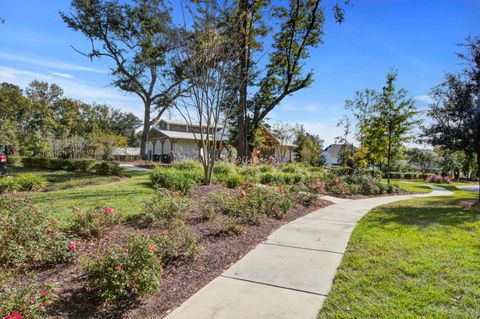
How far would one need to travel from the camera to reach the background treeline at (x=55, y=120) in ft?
96.4

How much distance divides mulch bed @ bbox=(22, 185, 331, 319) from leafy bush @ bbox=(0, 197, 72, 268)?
7.7 inches

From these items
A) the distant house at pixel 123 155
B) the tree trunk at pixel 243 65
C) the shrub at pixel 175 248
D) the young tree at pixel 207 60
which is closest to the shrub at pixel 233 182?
the young tree at pixel 207 60

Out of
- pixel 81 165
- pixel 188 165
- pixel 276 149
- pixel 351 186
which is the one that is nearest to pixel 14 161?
pixel 81 165

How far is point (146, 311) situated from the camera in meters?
2.46

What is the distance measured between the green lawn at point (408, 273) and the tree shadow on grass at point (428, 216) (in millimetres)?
277

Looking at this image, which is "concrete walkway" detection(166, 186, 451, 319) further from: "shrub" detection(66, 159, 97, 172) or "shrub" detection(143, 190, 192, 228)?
"shrub" detection(66, 159, 97, 172)

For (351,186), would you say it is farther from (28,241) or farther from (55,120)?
(55,120)

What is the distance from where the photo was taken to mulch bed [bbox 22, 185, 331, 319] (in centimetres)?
243

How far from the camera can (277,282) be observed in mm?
3045

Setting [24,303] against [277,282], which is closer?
[24,303]

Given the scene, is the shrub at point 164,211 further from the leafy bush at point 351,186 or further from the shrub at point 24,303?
the leafy bush at point 351,186

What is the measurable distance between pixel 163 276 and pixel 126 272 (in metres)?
0.66

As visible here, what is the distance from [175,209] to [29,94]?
50594 mm

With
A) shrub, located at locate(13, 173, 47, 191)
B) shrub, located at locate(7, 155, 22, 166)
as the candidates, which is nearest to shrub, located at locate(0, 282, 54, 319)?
shrub, located at locate(13, 173, 47, 191)
